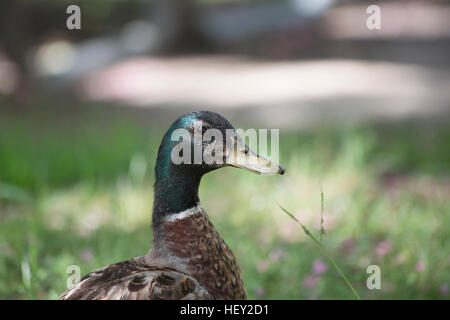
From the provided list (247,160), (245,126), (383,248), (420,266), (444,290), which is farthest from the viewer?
(245,126)

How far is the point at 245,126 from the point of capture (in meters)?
5.36

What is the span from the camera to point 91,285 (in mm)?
1871

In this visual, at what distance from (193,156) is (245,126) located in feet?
11.2

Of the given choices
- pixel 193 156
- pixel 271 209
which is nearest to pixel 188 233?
pixel 193 156

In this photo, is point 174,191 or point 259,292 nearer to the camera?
point 174,191

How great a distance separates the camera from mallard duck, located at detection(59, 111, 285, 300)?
1.88m

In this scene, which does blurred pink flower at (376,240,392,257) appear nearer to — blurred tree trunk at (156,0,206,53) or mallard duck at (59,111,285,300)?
mallard duck at (59,111,285,300)

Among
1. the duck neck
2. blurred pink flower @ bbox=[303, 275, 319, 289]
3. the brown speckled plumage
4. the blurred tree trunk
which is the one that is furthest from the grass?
the blurred tree trunk

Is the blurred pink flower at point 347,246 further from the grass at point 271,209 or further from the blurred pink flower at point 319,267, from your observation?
the blurred pink flower at point 319,267

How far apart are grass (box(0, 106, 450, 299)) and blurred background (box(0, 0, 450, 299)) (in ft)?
0.04

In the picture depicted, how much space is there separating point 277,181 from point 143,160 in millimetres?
1022

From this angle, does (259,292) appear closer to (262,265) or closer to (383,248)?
(262,265)

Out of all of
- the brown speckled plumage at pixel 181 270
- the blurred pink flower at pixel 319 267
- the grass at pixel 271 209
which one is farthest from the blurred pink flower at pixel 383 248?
the brown speckled plumage at pixel 181 270
